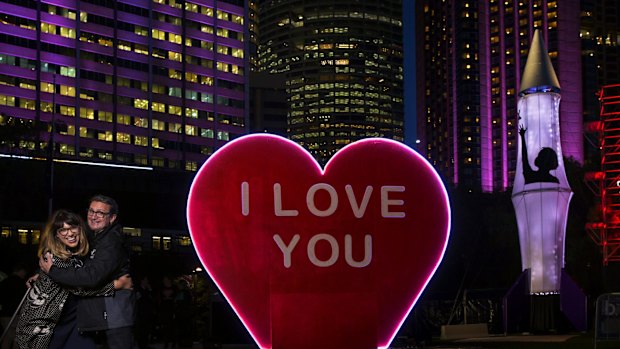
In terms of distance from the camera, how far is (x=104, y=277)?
21.9ft

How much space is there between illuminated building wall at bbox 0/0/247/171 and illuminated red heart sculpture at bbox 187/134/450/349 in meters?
102

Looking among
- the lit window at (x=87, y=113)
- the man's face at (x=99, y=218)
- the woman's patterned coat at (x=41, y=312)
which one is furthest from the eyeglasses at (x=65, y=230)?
the lit window at (x=87, y=113)

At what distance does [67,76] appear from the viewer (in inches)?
4830

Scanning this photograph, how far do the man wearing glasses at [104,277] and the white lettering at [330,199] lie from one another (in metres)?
6.73

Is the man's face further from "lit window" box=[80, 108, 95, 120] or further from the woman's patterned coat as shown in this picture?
"lit window" box=[80, 108, 95, 120]

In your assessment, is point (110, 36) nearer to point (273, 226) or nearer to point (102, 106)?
point (102, 106)

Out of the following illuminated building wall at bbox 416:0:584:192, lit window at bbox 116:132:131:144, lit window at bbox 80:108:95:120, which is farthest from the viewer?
illuminated building wall at bbox 416:0:584:192

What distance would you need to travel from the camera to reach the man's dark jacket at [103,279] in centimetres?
657

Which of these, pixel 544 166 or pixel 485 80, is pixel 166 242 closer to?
pixel 485 80

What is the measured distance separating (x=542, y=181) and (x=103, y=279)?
2442 centimetres

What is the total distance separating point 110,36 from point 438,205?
119m

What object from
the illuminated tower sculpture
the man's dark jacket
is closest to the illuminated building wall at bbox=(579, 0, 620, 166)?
the illuminated tower sculpture

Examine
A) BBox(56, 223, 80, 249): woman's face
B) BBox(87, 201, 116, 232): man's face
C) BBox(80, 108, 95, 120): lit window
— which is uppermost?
BBox(80, 108, 95, 120): lit window

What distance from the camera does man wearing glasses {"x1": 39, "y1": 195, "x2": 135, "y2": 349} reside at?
21.6 ft
